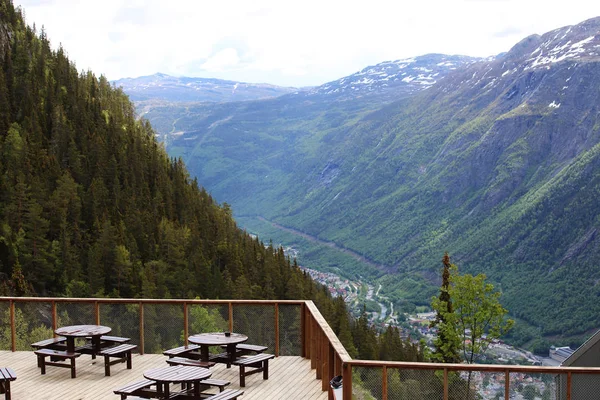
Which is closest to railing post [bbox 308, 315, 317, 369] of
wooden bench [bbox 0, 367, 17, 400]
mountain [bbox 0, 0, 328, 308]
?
wooden bench [bbox 0, 367, 17, 400]

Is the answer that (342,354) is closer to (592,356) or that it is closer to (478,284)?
(592,356)

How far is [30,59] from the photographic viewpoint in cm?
10988

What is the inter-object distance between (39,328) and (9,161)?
72928 millimetres

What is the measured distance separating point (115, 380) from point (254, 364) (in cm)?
292

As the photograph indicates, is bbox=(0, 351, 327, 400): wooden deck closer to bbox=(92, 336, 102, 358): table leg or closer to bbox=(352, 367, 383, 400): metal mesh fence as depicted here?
bbox=(92, 336, 102, 358): table leg

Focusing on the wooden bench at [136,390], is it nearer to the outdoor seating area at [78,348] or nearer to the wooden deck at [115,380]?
the wooden deck at [115,380]

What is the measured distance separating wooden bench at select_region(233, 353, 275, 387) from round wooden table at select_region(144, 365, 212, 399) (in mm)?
1468

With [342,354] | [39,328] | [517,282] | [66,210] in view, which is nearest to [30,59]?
[66,210]

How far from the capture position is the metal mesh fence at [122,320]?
1678cm

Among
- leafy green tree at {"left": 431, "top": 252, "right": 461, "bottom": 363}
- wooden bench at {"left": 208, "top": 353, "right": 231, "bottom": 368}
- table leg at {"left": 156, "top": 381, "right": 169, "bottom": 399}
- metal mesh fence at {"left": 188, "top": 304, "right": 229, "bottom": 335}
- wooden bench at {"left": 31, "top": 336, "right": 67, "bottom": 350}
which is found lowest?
leafy green tree at {"left": 431, "top": 252, "right": 461, "bottom": 363}

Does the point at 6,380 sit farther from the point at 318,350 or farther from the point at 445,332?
the point at 445,332

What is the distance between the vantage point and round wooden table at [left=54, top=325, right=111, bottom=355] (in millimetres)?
15346

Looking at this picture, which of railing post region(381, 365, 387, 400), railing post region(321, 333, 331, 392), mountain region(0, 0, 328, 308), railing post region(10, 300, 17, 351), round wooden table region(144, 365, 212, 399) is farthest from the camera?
mountain region(0, 0, 328, 308)

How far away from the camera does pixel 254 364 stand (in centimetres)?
1469
